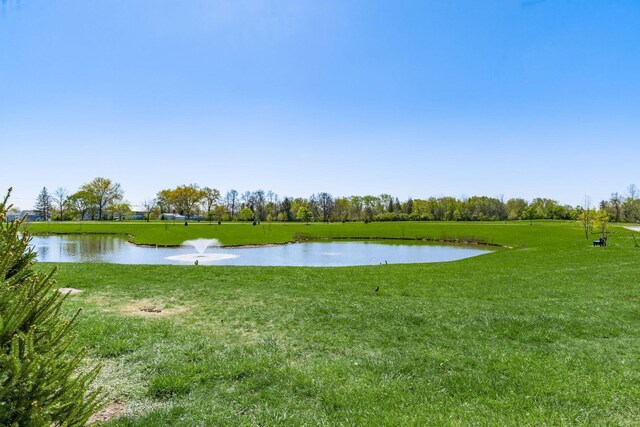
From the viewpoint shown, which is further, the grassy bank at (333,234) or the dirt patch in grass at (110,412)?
the grassy bank at (333,234)

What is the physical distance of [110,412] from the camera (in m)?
4.11

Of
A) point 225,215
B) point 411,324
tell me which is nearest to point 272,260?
point 411,324

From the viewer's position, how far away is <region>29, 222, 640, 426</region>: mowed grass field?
4.14 m

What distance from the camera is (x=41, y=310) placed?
2.19m

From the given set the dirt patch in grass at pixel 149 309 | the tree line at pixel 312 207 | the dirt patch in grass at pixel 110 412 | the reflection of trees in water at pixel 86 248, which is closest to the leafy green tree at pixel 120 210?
the tree line at pixel 312 207

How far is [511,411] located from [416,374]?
1274 millimetres

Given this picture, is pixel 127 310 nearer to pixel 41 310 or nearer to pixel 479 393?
pixel 41 310

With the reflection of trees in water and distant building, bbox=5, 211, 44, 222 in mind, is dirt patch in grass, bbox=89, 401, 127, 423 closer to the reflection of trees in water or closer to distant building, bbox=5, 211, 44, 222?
distant building, bbox=5, 211, 44, 222

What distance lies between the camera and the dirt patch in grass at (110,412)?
402 cm

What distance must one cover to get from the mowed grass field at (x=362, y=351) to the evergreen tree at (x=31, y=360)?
2.09m

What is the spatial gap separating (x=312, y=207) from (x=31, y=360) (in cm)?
10839

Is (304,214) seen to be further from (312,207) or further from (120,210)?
(120,210)

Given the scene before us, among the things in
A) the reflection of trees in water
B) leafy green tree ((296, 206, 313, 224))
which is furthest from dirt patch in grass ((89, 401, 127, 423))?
leafy green tree ((296, 206, 313, 224))

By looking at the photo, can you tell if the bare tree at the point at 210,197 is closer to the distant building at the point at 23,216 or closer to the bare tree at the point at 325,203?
the bare tree at the point at 325,203
